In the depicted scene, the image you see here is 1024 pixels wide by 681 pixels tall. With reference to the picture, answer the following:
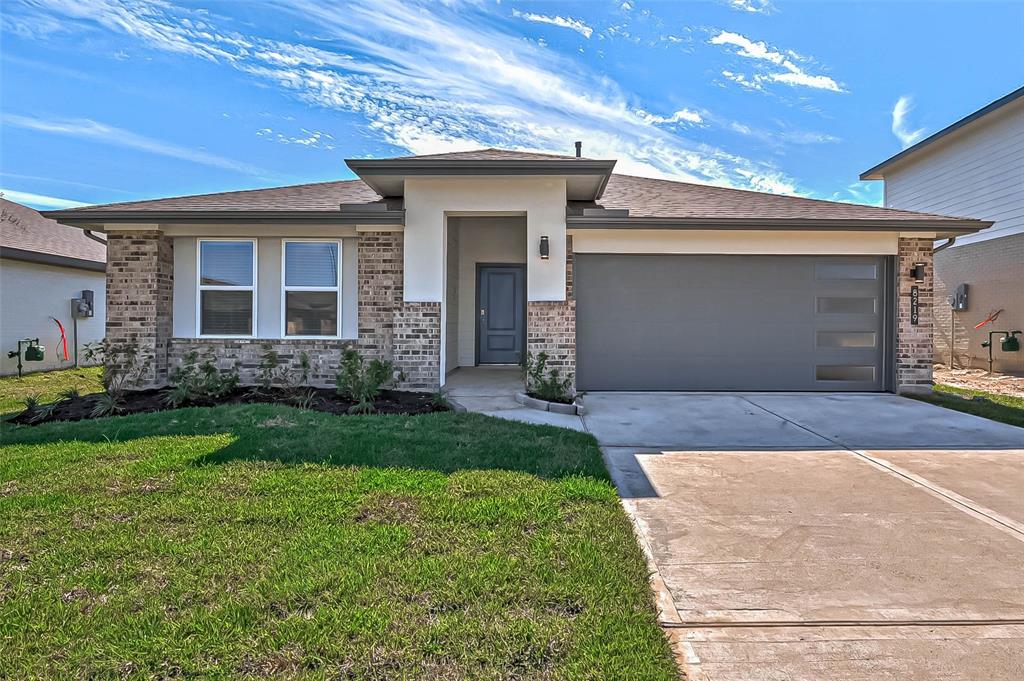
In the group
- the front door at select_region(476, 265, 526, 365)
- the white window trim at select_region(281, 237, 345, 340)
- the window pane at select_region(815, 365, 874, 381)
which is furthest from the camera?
the front door at select_region(476, 265, 526, 365)

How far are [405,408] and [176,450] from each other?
9.24 feet

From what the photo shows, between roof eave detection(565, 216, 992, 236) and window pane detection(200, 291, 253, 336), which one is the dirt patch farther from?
window pane detection(200, 291, 253, 336)

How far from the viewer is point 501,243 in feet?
39.0

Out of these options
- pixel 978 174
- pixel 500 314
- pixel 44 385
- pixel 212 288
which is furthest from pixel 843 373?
pixel 44 385

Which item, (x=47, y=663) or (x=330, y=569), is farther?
(x=330, y=569)

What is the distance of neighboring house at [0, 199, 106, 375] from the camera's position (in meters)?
11.4

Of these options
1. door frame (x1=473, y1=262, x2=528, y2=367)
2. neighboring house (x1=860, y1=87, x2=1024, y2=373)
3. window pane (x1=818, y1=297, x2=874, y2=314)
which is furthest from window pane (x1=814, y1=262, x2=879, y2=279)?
neighboring house (x1=860, y1=87, x2=1024, y2=373)

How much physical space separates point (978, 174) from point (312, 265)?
15.4 m

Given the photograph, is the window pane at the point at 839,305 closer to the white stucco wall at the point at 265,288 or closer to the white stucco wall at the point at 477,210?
the white stucco wall at the point at 477,210

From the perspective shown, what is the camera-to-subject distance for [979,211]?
43.1ft

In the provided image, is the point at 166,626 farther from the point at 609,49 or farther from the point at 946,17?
the point at 946,17

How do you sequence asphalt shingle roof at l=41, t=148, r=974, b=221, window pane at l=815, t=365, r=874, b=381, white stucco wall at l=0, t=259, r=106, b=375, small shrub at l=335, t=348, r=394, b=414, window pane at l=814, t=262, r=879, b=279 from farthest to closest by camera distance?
1. white stucco wall at l=0, t=259, r=106, b=375
2. window pane at l=815, t=365, r=874, b=381
3. window pane at l=814, t=262, r=879, b=279
4. asphalt shingle roof at l=41, t=148, r=974, b=221
5. small shrub at l=335, t=348, r=394, b=414

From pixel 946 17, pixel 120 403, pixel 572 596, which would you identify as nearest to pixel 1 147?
pixel 120 403

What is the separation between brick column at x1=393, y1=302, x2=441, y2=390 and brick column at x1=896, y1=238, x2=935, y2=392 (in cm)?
758
